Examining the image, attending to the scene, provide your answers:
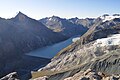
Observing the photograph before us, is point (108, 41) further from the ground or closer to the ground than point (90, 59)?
further from the ground

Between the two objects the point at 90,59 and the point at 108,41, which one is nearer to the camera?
the point at 90,59

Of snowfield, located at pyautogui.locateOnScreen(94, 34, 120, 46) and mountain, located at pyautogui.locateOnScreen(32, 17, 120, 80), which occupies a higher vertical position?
snowfield, located at pyautogui.locateOnScreen(94, 34, 120, 46)

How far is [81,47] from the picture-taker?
15088 cm

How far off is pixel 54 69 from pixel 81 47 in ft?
83.5

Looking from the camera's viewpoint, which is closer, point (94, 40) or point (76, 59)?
point (76, 59)

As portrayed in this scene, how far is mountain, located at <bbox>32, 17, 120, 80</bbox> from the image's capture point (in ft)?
377

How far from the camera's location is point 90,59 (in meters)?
129

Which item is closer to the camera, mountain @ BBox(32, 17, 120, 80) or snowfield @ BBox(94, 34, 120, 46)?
mountain @ BBox(32, 17, 120, 80)

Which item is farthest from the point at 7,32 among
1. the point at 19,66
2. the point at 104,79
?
the point at 104,79

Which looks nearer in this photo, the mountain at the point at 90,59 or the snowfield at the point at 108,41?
the mountain at the point at 90,59

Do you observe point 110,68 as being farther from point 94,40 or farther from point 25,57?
point 25,57

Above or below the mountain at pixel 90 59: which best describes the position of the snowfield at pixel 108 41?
above

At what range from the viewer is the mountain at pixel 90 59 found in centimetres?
11494

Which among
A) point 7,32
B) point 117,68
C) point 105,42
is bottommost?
point 117,68
